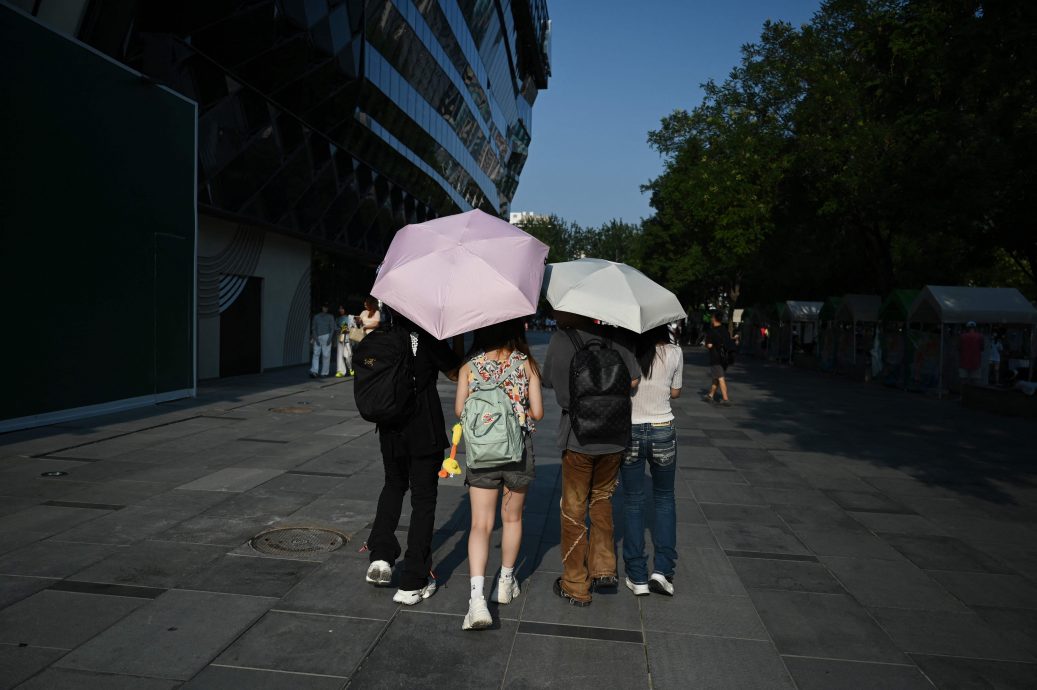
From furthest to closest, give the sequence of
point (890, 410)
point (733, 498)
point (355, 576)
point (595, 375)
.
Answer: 1. point (890, 410)
2. point (733, 498)
3. point (355, 576)
4. point (595, 375)

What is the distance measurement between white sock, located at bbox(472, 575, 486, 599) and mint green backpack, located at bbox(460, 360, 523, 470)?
558 mm

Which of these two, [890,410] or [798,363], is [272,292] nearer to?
[890,410]

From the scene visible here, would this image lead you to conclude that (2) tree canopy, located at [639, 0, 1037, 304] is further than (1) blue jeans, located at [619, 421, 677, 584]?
Yes

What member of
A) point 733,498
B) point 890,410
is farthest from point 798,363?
point 733,498

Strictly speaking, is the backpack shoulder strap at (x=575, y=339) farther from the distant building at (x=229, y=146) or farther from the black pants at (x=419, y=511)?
the distant building at (x=229, y=146)

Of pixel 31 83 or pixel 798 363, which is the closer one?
pixel 31 83

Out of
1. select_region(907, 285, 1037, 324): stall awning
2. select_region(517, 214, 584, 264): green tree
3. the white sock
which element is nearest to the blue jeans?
the white sock

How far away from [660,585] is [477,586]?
1180mm

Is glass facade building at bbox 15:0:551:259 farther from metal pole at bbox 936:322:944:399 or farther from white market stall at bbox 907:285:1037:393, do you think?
metal pole at bbox 936:322:944:399

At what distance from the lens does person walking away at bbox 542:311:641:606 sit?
14.1 ft

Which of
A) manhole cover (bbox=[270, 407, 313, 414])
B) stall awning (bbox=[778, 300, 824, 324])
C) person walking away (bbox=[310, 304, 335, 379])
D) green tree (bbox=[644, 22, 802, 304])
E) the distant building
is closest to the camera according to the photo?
the distant building

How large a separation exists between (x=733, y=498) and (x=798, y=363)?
25998mm

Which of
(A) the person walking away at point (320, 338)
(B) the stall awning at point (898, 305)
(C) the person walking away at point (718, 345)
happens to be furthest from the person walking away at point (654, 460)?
(B) the stall awning at point (898, 305)

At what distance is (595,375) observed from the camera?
426 centimetres
